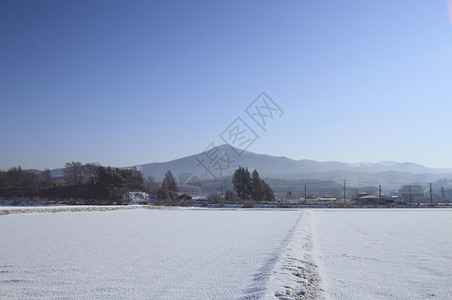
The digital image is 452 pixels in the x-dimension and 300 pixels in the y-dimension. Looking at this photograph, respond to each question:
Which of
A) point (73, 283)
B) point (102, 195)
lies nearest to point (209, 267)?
point (73, 283)

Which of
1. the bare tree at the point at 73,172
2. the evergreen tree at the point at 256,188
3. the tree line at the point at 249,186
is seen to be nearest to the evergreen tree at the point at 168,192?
the tree line at the point at 249,186

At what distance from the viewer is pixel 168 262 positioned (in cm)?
455

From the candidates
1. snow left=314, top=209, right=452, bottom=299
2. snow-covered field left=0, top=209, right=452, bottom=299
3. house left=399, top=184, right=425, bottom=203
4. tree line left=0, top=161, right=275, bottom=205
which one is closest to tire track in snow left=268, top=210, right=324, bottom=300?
snow-covered field left=0, top=209, right=452, bottom=299

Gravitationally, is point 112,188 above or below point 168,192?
above

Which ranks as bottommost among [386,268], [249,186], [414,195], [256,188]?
[414,195]

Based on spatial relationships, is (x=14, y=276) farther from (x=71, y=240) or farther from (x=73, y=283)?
(x=71, y=240)

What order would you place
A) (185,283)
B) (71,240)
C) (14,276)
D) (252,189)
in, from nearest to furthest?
(185,283)
(14,276)
(71,240)
(252,189)

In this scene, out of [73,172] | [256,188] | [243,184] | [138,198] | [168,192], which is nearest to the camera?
[138,198]

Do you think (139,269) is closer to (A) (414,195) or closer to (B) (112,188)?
(B) (112,188)

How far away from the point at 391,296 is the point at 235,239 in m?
4.11

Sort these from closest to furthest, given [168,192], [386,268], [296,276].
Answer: [296,276]
[386,268]
[168,192]

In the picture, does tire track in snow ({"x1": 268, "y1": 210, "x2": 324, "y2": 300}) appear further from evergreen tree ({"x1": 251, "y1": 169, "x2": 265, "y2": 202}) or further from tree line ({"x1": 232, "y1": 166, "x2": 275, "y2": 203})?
tree line ({"x1": 232, "y1": 166, "x2": 275, "y2": 203})

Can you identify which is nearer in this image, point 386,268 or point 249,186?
point 386,268

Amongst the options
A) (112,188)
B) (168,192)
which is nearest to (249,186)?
(168,192)
